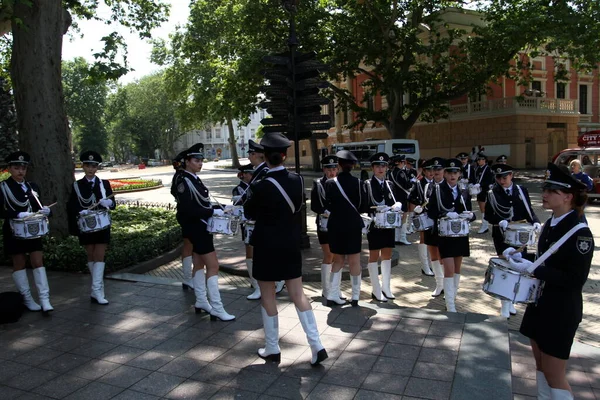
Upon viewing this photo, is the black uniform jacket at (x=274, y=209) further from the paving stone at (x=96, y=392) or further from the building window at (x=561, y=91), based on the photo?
the building window at (x=561, y=91)

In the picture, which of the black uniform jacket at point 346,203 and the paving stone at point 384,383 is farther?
the black uniform jacket at point 346,203

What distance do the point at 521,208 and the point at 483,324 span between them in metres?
1.94

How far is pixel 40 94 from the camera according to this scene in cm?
893

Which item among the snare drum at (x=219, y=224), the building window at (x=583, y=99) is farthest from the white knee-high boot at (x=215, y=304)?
the building window at (x=583, y=99)

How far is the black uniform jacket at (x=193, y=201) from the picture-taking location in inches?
229

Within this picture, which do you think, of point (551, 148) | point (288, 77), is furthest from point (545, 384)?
point (551, 148)

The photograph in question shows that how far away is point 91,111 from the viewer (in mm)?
73438

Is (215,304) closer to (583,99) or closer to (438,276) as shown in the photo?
(438,276)

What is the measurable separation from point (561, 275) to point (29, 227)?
19.3 feet

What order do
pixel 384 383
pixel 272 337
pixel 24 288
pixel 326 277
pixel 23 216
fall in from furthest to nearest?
pixel 326 277, pixel 24 288, pixel 23 216, pixel 272 337, pixel 384 383

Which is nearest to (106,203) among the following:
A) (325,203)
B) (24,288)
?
(24,288)

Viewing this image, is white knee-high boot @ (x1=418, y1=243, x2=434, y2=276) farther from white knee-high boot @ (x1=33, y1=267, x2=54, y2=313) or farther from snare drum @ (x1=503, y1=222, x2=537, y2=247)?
white knee-high boot @ (x1=33, y1=267, x2=54, y2=313)

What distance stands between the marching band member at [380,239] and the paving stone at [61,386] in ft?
13.2

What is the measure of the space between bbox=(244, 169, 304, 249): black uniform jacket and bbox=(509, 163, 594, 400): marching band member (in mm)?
2119
